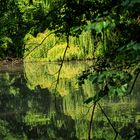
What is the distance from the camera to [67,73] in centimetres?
2195

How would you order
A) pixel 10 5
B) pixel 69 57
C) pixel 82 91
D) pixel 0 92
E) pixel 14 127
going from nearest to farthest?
pixel 10 5 < pixel 14 127 < pixel 82 91 < pixel 0 92 < pixel 69 57

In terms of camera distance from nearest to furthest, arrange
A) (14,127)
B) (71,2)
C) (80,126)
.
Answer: (71,2) → (80,126) → (14,127)

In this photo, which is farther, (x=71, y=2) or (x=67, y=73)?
(x=67, y=73)

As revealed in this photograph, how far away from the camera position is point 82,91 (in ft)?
49.9

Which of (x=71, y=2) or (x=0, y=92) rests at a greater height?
(x=71, y=2)

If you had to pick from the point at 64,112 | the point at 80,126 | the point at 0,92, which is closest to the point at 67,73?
the point at 0,92

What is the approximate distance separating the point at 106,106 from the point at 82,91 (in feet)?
10.6

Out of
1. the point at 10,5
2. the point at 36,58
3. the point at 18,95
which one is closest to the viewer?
the point at 10,5

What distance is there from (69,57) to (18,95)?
12.7m

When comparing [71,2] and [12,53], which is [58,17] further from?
[12,53]

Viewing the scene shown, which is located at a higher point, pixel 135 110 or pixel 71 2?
pixel 71 2

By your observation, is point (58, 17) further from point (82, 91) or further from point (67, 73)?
point (67, 73)

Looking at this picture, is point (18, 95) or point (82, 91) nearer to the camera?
point (82, 91)

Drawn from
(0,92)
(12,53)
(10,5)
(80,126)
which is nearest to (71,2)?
(10,5)
